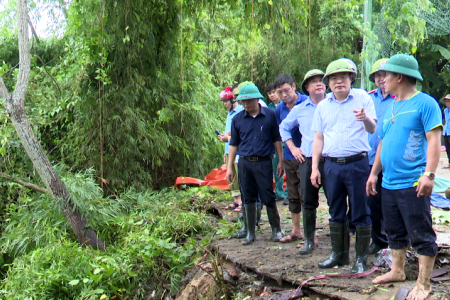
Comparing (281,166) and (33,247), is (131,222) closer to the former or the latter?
(33,247)

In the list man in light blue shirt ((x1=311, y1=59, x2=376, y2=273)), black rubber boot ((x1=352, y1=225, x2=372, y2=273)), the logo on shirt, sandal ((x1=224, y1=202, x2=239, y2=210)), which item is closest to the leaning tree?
sandal ((x1=224, y1=202, x2=239, y2=210))

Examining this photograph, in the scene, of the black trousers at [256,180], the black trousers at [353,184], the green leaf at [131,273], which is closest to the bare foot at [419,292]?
the black trousers at [353,184]

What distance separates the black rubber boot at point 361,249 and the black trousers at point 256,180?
146 cm

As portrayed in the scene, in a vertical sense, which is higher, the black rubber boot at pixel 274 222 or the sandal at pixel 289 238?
the black rubber boot at pixel 274 222

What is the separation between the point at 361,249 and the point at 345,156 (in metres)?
0.81

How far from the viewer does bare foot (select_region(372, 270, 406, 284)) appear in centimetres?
380

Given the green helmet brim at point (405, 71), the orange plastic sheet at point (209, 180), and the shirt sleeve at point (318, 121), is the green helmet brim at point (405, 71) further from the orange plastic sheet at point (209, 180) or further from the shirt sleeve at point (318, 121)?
the orange plastic sheet at point (209, 180)

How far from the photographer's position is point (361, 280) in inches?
157

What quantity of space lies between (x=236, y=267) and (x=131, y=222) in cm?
260

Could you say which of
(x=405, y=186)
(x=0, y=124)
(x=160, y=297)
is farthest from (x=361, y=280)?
(x=0, y=124)

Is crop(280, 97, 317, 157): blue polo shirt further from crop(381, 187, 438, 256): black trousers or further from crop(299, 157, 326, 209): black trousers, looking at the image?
crop(381, 187, 438, 256): black trousers

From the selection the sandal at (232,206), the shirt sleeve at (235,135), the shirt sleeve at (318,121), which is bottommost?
the sandal at (232,206)

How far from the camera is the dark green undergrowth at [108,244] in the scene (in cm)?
558

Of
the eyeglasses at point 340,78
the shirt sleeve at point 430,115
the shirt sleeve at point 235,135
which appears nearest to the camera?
the shirt sleeve at point 430,115
